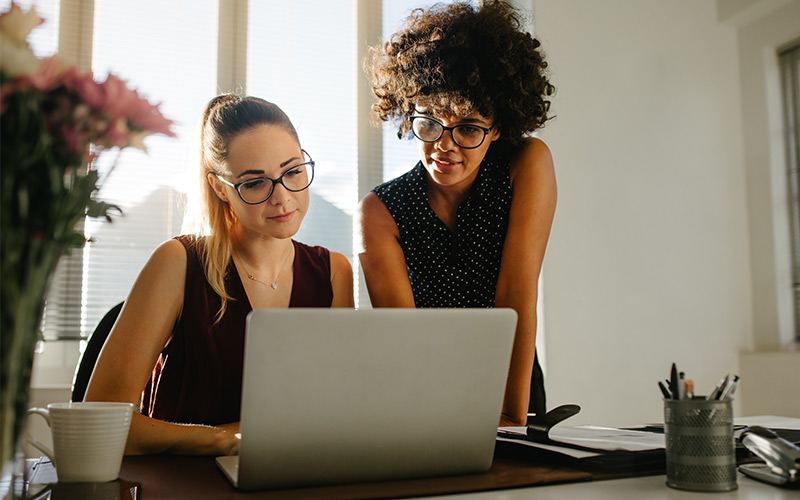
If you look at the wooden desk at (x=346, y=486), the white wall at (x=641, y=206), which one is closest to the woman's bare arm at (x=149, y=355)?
the wooden desk at (x=346, y=486)

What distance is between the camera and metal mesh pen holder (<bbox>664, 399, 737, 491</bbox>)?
733 mm

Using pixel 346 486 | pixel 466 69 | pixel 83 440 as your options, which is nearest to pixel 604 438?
pixel 346 486

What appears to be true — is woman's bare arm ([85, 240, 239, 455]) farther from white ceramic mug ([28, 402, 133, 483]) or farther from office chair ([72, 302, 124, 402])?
white ceramic mug ([28, 402, 133, 483])

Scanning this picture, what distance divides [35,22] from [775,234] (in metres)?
3.76

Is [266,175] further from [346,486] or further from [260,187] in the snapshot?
[346,486]

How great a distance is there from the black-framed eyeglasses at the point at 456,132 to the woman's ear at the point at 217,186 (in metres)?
0.46

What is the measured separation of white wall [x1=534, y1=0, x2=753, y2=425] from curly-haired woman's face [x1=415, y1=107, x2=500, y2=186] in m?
1.81

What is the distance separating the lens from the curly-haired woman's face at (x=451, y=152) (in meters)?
1.49

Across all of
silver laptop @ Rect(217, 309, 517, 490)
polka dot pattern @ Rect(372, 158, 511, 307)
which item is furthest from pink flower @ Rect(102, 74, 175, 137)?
polka dot pattern @ Rect(372, 158, 511, 307)

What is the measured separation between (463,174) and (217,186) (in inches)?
21.9

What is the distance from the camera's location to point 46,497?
0.68m

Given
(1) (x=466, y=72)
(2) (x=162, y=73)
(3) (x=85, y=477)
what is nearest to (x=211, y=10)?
(2) (x=162, y=73)

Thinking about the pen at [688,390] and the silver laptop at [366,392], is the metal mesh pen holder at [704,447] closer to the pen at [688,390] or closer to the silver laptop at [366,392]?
the pen at [688,390]

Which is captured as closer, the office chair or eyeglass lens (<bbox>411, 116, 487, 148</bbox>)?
the office chair
